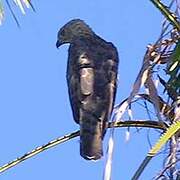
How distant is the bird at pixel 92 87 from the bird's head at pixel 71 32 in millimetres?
281

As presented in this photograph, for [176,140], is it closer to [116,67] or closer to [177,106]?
[177,106]

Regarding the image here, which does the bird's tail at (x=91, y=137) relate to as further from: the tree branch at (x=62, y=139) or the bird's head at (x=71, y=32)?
the bird's head at (x=71, y=32)

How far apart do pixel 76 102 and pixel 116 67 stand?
0.56m

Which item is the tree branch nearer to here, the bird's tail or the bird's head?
the bird's tail

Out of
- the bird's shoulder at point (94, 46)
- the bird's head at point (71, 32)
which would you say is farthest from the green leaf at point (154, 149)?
the bird's head at point (71, 32)

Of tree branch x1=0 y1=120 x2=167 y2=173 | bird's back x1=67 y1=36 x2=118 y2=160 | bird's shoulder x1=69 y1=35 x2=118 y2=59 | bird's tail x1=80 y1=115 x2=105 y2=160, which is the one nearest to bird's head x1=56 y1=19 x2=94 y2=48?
bird's shoulder x1=69 y1=35 x2=118 y2=59

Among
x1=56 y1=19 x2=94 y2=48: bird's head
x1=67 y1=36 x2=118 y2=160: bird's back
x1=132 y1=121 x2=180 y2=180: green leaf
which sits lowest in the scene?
x1=132 y1=121 x2=180 y2=180: green leaf

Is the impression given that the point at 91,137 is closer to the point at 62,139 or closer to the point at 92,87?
the point at 92,87

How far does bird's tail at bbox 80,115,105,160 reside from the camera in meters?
→ 4.11

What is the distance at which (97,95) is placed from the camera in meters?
4.60

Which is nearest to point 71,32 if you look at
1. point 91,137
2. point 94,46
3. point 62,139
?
point 94,46

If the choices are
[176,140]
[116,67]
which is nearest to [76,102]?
[116,67]

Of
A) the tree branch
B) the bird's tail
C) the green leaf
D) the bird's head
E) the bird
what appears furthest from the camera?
A: the bird's head

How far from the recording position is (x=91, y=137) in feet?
13.9
